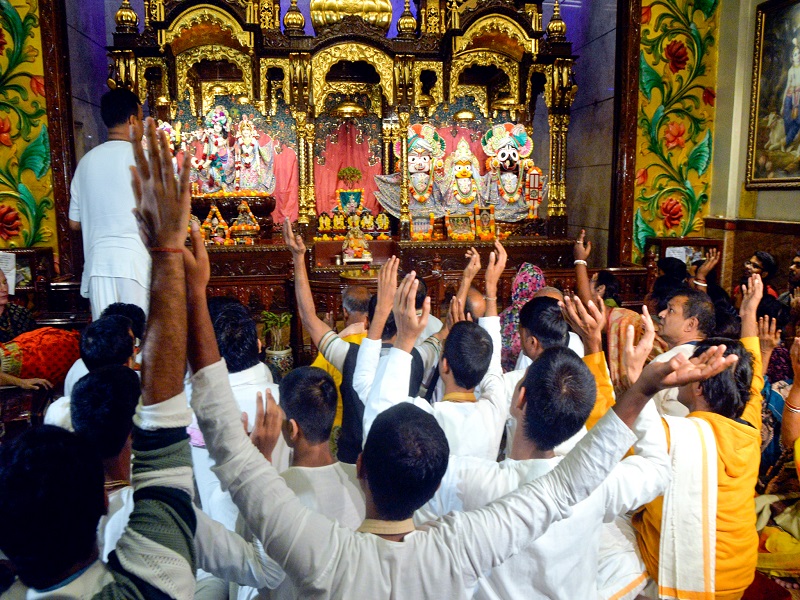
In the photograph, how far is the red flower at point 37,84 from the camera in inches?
259

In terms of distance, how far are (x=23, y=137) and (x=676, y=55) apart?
7.22 meters

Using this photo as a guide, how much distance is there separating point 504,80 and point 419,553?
28.2ft

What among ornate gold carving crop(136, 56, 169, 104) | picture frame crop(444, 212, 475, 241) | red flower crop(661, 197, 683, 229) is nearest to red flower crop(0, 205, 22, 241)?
ornate gold carving crop(136, 56, 169, 104)

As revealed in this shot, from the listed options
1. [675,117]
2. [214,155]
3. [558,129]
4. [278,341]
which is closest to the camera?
[278,341]

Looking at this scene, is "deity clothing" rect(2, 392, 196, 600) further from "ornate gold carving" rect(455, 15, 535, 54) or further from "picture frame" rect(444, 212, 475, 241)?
"ornate gold carving" rect(455, 15, 535, 54)

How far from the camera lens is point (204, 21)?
25.3 feet

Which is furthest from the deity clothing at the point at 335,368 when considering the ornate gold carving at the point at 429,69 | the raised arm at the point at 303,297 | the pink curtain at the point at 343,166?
the pink curtain at the point at 343,166

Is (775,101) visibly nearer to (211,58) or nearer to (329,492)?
(211,58)

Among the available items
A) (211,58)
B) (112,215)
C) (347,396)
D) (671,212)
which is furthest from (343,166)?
(347,396)

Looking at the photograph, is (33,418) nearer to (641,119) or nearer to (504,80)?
(641,119)

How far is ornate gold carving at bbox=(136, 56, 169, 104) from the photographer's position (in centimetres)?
771

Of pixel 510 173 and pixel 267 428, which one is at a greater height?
pixel 510 173

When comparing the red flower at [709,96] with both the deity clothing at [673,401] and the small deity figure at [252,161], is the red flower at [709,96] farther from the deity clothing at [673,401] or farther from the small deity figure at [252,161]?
the deity clothing at [673,401]

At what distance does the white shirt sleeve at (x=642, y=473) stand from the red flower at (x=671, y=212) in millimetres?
6369
